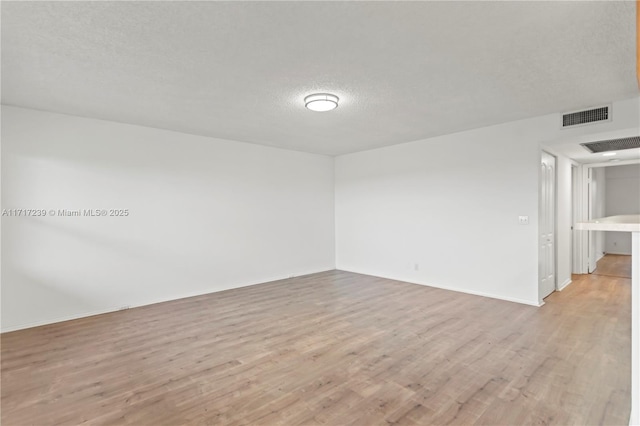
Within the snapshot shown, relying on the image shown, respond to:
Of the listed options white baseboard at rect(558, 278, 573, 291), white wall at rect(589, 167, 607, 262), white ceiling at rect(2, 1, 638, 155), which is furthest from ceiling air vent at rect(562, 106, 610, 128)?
white wall at rect(589, 167, 607, 262)

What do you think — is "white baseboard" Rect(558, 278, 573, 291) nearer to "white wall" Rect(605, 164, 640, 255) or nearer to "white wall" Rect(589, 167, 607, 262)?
"white wall" Rect(589, 167, 607, 262)

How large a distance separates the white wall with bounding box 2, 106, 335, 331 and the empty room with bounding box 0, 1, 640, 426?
0.10ft

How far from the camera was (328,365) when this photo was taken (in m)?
2.73

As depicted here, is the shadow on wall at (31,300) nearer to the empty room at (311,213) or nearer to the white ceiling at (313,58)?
the empty room at (311,213)

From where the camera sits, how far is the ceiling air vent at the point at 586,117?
3756 millimetres

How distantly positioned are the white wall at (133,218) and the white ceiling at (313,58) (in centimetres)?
51

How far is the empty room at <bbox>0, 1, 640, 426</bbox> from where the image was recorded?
7.03ft

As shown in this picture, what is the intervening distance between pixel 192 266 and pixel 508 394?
4570 mm

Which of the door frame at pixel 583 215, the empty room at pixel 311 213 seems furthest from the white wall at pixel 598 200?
the empty room at pixel 311 213

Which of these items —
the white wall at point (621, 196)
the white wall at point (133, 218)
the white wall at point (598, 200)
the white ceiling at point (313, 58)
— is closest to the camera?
the white ceiling at point (313, 58)

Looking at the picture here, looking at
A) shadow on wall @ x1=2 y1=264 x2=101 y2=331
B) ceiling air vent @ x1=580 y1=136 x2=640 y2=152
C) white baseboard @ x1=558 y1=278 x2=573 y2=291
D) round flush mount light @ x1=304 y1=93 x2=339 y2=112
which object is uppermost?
round flush mount light @ x1=304 y1=93 x2=339 y2=112

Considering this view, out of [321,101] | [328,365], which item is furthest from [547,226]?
[328,365]

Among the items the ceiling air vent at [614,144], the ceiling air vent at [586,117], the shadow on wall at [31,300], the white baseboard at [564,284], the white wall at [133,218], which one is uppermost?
the ceiling air vent at [586,117]

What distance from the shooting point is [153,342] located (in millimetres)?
3287
